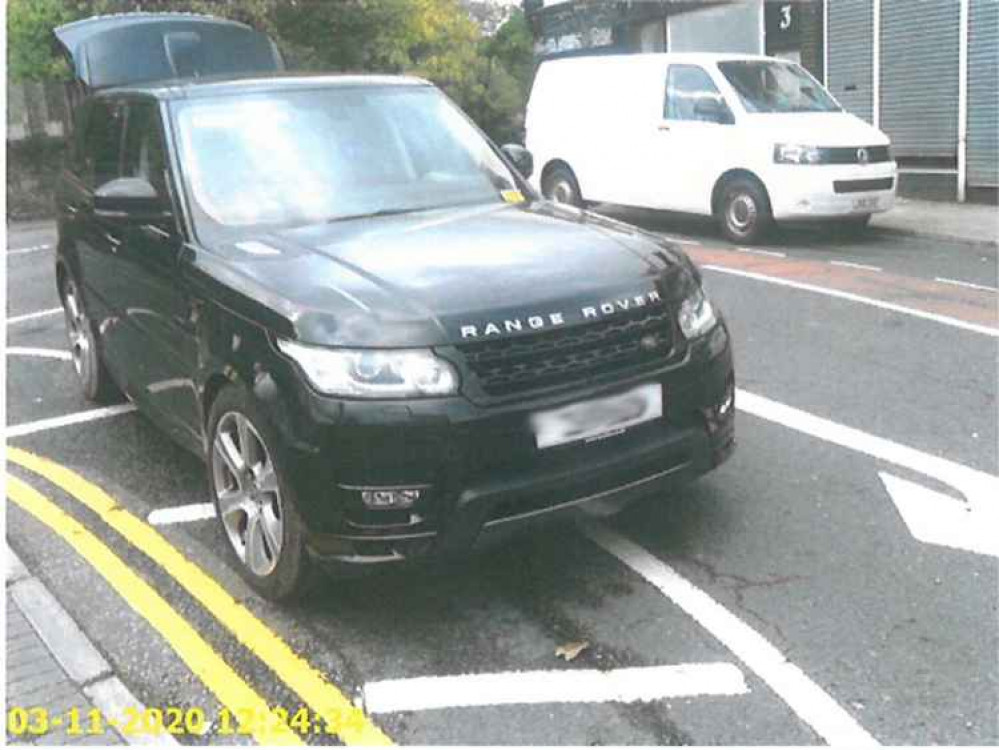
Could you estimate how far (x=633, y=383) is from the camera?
3.69 meters

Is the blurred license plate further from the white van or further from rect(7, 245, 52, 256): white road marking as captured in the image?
rect(7, 245, 52, 256): white road marking

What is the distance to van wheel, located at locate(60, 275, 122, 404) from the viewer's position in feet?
20.7

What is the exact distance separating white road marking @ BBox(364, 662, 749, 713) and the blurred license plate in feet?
2.37

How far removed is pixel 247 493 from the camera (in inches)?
→ 156

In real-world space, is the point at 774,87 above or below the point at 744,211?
above

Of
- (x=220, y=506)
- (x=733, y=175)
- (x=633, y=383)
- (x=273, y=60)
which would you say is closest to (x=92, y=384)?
(x=220, y=506)

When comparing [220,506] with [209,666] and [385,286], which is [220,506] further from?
[385,286]

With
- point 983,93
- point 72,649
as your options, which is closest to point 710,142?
point 983,93

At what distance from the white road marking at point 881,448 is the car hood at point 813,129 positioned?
6105 millimetres

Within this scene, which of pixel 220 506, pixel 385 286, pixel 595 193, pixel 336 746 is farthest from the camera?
pixel 595 193

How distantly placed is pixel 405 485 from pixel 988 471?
2844mm

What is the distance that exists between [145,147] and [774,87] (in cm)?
892

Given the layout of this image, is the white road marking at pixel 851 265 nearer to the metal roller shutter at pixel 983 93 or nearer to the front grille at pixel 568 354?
the metal roller shutter at pixel 983 93

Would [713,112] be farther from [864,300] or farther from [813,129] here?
[864,300]
